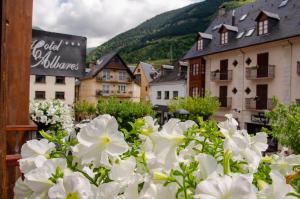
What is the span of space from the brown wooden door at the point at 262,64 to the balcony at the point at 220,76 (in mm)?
2682

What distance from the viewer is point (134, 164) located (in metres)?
1.02

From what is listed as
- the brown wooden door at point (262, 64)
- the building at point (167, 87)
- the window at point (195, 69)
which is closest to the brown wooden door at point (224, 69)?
the window at point (195, 69)

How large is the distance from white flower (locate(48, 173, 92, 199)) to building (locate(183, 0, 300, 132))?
1984 centimetres

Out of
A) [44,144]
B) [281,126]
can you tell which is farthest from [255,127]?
[44,144]

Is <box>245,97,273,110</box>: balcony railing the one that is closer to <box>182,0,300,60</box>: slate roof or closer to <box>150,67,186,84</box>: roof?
<box>182,0,300,60</box>: slate roof

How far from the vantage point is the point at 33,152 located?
1.14 m

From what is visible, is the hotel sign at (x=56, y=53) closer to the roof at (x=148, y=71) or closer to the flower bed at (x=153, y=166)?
the flower bed at (x=153, y=166)

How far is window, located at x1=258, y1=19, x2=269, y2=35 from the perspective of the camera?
856 inches

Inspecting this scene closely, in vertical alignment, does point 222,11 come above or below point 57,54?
above

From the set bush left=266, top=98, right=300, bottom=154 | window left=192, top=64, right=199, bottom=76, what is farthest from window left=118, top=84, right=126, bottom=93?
bush left=266, top=98, right=300, bottom=154

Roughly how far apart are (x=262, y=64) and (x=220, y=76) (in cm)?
412

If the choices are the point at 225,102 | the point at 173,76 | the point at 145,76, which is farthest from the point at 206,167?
the point at 145,76

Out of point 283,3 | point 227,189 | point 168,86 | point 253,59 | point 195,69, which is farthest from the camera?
point 168,86

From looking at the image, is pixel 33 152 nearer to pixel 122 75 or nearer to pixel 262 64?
pixel 262 64
